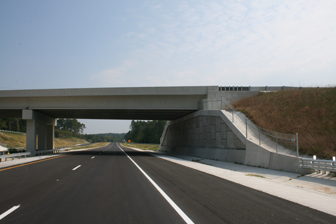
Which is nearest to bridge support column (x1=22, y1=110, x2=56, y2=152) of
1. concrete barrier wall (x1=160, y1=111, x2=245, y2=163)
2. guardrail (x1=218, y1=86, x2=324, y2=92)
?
concrete barrier wall (x1=160, y1=111, x2=245, y2=163)

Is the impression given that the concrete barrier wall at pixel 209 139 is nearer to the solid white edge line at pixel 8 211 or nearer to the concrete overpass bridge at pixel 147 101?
the concrete overpass bridge at pixel 147 101

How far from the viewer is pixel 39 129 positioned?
3584 centimetres

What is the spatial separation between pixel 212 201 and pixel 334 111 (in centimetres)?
1604

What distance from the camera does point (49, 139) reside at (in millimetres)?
39219

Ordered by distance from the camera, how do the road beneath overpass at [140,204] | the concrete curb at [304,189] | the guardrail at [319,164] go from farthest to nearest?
the guardrail at [319,164] → the concrete curb at [304,189] → the road beneath overpass at [140,204]

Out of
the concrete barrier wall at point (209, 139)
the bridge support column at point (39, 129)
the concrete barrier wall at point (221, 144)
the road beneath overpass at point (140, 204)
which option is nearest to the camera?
the road beneath overpass at point (140, 204)

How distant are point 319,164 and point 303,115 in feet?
29.3

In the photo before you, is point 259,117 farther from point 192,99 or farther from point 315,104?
point 192,99

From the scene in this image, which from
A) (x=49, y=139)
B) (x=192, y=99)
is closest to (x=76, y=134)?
(x=49, y=139)

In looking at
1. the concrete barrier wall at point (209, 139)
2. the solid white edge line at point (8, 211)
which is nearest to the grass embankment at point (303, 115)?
the concrete barrier wall at point (209, 139)

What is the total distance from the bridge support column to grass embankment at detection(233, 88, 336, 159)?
24.2 m

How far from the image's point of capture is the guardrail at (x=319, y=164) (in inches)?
440

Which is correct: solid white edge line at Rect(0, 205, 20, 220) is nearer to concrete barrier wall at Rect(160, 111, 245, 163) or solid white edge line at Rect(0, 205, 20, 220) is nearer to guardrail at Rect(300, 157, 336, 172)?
guardrail at Rect(300, 157, 336, 172)

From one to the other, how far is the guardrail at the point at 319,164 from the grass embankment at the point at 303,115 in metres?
2.44
